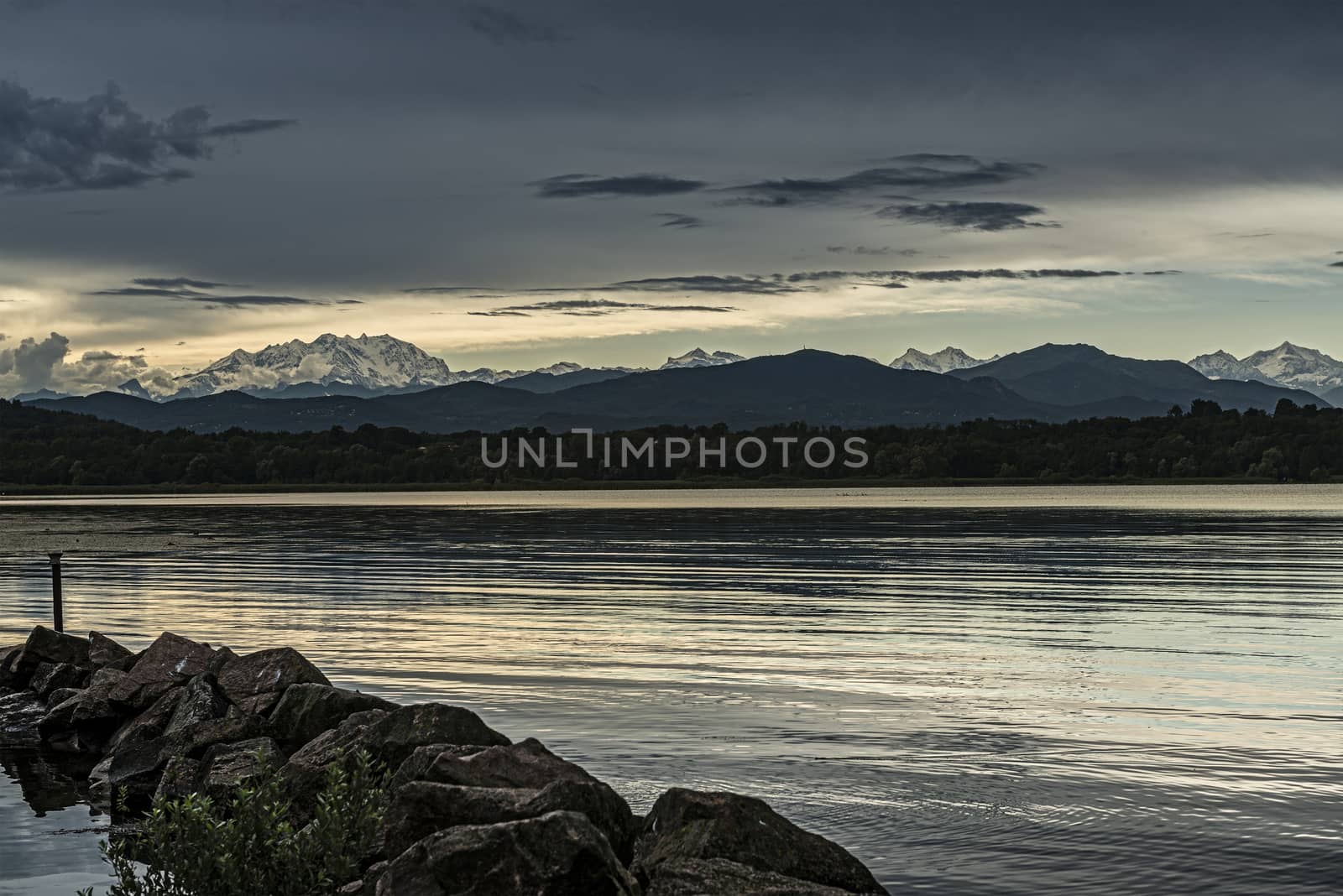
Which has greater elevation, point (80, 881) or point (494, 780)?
point (494, 780)

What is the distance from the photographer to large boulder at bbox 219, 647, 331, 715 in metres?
26.0

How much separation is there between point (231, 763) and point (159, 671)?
667cm

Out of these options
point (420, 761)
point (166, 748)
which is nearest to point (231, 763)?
point (166, 748)

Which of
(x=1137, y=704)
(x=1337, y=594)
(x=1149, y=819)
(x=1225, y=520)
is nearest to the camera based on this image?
(x=1149, y=819)

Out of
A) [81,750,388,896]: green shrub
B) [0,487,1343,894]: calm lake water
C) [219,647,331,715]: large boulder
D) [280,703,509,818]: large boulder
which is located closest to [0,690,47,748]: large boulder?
[0,487,1343,894]: calm lake water

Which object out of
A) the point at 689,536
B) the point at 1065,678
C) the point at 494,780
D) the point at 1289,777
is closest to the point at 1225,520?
the point at 689,536

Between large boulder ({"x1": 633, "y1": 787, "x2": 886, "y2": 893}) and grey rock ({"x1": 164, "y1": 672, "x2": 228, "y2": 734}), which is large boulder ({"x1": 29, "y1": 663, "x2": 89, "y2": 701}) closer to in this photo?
grey rock ({"x1": 164, "y1": 672, "x2": 228, "y2": 734})

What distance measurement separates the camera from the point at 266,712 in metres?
24.5

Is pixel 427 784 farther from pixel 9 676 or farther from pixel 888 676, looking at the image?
pixel 9 676

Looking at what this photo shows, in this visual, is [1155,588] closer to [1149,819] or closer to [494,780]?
Result: [1149,819]

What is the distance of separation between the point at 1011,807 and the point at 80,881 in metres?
12.5

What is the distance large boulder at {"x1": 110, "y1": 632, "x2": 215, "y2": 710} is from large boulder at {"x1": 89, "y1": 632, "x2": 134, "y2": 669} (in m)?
3.24

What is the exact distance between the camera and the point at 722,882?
14.2 metres

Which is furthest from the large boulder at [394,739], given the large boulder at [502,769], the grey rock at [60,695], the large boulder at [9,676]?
the large boulder at [9,676]
